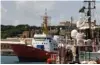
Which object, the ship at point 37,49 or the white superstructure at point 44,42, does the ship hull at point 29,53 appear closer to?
the ship at point 37,49

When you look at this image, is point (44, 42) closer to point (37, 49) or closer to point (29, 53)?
point (37, 49)

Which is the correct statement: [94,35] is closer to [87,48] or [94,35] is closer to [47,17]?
[87,48]

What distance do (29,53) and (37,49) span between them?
1029 mm

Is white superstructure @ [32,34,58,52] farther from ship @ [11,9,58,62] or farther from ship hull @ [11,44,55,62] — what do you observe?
ship hull @ [11,44,55,62]

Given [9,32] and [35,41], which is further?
[9,32]

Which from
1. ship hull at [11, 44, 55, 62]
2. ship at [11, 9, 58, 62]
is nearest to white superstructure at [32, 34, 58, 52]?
ship at [11, 9, 58, 62]

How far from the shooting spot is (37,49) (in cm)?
4059

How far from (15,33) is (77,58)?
158 feet

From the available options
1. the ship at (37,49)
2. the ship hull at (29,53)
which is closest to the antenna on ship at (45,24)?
the ship at (37,49)

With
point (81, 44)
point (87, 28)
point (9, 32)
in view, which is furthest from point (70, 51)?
point (9, 32)

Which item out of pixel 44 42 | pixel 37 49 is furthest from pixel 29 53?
pixel 44 42

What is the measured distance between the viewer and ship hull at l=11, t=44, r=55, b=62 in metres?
40.2

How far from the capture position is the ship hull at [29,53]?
40.2m

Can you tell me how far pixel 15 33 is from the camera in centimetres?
6550
